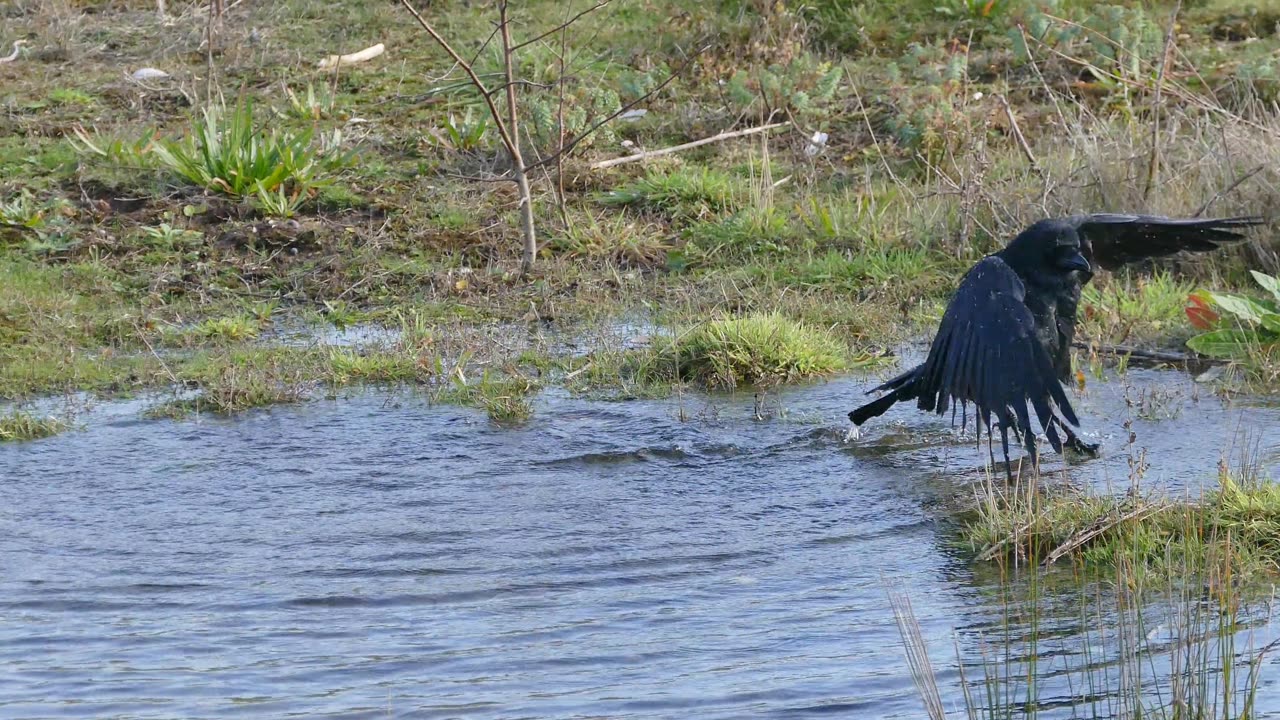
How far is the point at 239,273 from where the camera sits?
843 centimetres

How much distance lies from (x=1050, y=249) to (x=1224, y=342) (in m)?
1.53

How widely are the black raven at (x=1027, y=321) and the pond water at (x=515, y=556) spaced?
36cm

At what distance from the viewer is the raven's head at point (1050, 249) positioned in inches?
238

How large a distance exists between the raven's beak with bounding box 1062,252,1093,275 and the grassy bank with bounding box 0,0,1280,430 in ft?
4.98

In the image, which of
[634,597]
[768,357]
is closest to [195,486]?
[634,597]

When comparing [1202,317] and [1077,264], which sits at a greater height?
[1077,264]

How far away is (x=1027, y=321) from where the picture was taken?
18.1 ft

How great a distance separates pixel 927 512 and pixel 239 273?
4.46 metres

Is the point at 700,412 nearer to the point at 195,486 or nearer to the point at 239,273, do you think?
the point at 195,486

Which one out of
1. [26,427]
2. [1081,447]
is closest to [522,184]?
[26,427]

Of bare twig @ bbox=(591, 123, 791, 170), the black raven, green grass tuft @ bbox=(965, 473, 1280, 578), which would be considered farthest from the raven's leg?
bare twig @ bbox=(591, 123, 791, 170)

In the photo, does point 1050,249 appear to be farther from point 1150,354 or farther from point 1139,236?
point 1150,354

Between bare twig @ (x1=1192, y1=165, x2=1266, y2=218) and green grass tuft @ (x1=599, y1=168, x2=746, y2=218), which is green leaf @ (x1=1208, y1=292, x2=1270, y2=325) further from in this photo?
green grass tuft @ (x1=599, y1=168, x2=746, y2=218)

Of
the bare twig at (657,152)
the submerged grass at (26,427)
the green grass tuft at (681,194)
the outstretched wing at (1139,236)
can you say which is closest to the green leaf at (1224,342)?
the outstretched wing at (1139,236)
